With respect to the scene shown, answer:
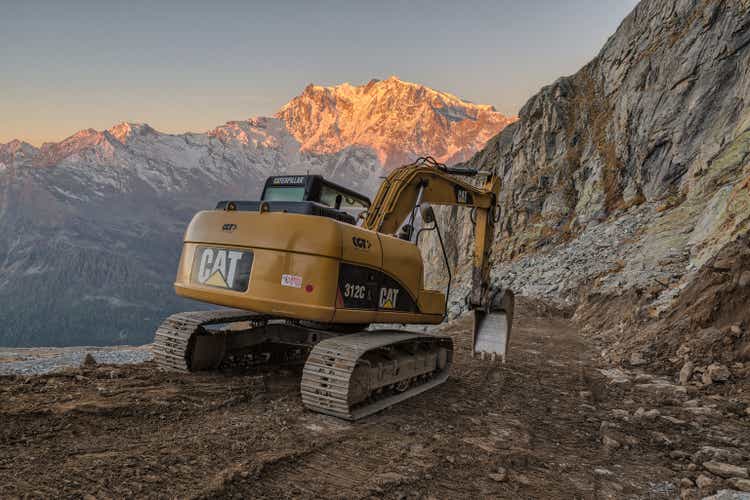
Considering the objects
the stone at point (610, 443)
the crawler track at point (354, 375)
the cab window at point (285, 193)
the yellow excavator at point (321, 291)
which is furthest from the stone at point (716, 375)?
the cab window at point (285, 193)

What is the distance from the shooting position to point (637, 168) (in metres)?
26.2

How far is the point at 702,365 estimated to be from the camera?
23.1 feet

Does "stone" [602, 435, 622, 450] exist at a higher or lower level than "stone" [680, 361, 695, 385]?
lower

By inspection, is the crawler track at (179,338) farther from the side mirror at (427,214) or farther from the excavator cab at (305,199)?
the side mirror at (427,214)

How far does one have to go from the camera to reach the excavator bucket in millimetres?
8023

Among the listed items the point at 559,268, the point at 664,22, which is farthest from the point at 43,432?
the point at 664,22

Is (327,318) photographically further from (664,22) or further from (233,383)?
(664,22)

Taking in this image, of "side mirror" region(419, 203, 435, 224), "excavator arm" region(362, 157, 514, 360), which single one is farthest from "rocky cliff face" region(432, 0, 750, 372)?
"side mirror" region(419, 203, 435, 224)

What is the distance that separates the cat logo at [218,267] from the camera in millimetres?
5227

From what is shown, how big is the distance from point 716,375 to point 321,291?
5.50m

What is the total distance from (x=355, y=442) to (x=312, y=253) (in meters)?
1.84

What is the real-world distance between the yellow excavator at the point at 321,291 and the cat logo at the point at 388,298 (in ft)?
0.04

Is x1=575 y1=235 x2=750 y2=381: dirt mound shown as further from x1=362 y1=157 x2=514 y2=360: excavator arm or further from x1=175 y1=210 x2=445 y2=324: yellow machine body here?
x1=175 y1=210 x2=445 y2=324: yellow machine body

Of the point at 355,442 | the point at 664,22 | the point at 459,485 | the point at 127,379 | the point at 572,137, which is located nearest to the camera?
the point at 459,485
